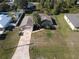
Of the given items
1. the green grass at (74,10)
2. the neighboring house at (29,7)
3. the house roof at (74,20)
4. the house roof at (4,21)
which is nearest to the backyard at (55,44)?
the house roof at (74,20)

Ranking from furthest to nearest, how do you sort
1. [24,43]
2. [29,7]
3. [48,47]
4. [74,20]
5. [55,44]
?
[29,7]
[74,20]
[24,43]
[55,44]
[48,47]

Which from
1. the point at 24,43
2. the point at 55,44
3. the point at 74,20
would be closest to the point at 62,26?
the point at 74,20

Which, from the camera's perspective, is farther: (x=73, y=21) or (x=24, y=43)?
(x=73, y=21)

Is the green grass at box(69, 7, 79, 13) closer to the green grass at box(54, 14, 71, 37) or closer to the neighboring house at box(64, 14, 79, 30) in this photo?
the green grass at box(54, 14, 71, 37)

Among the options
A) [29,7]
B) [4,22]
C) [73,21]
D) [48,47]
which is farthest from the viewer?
[29,7]

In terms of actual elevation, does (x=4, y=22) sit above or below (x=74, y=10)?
above

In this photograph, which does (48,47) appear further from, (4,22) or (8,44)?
(4,22)
